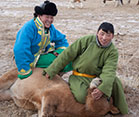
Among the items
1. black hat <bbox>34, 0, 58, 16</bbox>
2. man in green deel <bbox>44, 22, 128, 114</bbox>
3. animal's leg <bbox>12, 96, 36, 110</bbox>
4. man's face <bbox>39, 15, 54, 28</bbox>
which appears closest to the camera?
man in green deel <bbox>44, 22, 128, 114</bbox>

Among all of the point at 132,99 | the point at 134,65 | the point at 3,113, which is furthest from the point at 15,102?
the point at 134,65

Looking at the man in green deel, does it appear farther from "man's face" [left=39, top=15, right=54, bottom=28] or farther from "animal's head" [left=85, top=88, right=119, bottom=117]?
"man's face" [left=39, top=15, right=54, bottom=28]

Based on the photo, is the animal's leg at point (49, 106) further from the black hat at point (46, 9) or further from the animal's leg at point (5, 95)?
the black hat at point (46, 9)

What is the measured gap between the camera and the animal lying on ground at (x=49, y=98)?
2354 mm

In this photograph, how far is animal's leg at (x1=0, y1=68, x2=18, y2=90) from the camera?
9.41 feet

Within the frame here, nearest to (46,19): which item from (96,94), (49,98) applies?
(49,98)

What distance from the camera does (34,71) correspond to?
2.82 metres

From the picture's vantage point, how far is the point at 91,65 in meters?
2.54

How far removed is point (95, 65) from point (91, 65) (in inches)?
2.0

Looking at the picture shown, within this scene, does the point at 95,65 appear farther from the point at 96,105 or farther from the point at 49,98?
the point at 49,98

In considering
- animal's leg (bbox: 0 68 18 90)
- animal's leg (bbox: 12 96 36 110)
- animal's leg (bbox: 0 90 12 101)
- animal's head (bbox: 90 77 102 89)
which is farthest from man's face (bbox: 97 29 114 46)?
animal's leg (bbox: 0 90 12 101)

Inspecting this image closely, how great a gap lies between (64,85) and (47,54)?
0.74 metres

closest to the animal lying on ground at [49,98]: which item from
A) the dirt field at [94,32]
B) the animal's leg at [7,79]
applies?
the animal's leg at [7,79]

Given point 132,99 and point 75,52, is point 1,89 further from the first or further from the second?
point 132,99
